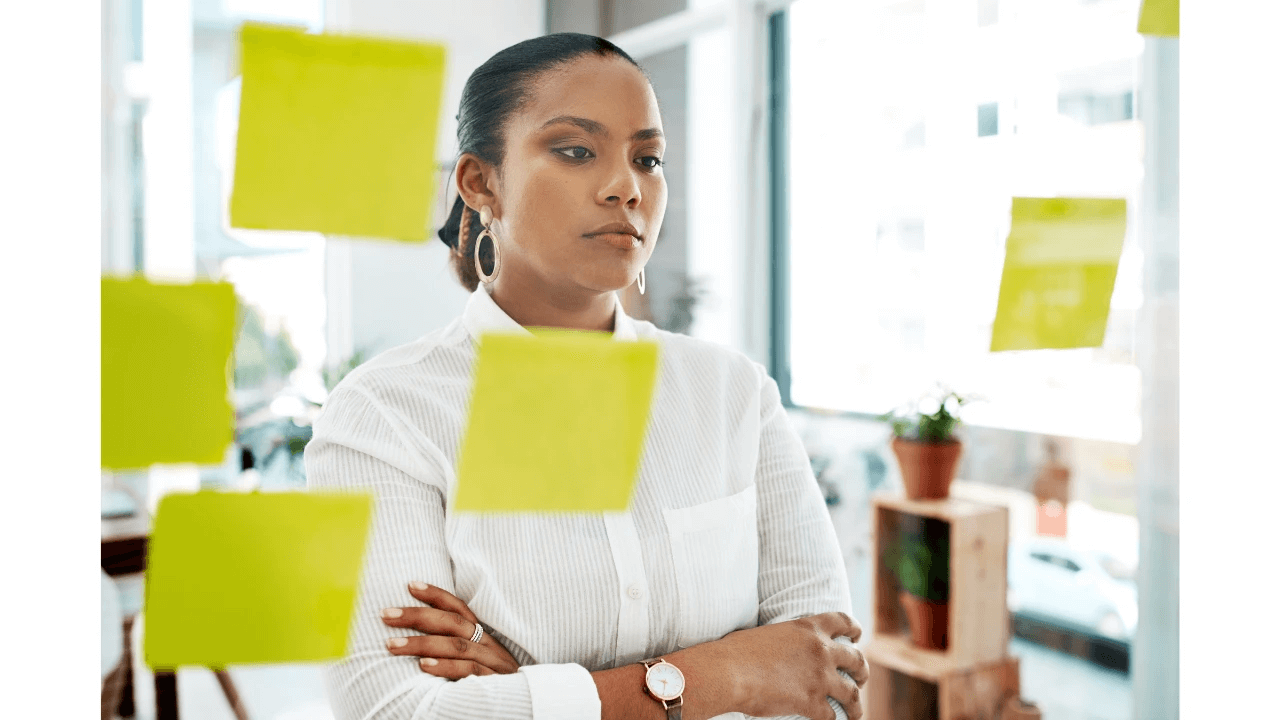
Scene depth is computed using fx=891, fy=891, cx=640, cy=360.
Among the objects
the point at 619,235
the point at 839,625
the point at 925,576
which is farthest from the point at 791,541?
the point at 925,576

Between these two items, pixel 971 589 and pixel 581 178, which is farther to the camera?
pixel 971 589

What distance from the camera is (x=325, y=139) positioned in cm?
87

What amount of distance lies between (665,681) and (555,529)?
7.4 inches

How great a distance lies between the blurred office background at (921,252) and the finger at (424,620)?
24cm

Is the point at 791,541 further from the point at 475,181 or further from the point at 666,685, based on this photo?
the point at 475,181

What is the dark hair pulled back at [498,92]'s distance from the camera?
0.92 meters

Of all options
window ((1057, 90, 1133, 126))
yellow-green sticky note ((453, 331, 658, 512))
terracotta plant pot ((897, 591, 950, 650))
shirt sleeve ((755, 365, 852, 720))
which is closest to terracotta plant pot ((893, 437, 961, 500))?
terracotta plant pot ((897, 591, 950, 650))

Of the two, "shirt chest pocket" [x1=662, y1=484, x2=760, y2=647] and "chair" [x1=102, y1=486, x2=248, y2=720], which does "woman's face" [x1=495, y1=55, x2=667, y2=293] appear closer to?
"shirt chest pocket" [x1=662, y1=484, x2=760, y2=647]

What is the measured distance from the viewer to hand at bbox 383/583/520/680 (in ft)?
2.74

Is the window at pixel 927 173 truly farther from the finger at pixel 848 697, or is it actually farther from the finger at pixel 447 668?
the finger at pixel 447 668

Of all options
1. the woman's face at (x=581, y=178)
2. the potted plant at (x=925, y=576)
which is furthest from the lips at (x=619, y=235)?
the potted plant at (x=925, y=576)

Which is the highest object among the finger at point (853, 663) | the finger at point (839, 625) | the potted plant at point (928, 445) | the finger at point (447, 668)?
the potted plant at point (928, 445)

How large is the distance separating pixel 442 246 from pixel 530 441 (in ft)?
0.75

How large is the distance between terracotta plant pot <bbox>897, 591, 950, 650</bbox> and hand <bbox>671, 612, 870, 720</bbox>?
0.58 meters
